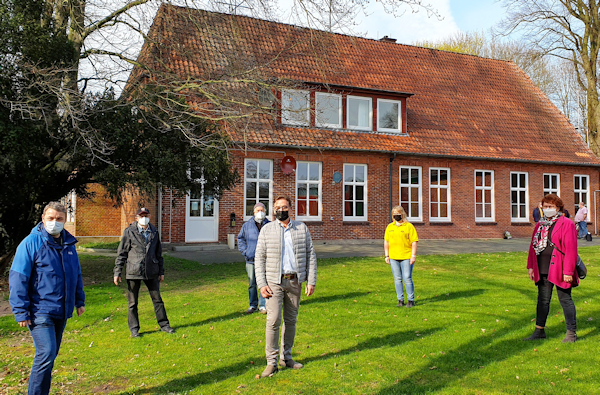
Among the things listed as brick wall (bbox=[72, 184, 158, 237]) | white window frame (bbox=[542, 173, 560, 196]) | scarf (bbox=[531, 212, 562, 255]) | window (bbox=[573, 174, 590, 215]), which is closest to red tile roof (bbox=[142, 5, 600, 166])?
white window frame (bbox=[542, 173, 560, 196])

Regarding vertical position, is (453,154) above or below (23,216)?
above

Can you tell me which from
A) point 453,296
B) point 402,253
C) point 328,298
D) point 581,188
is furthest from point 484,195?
point 402,253

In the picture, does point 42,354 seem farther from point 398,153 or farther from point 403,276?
point 398,153

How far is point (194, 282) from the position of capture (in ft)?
39.0

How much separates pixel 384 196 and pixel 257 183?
5.78 meters

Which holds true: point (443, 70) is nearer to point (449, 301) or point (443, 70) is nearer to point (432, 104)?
point (432, 104)

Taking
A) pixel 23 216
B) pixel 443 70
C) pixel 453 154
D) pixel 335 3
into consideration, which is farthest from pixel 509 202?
pixel 23 216

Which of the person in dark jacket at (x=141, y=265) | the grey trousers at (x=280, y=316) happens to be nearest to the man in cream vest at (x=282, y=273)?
the grey trousers at (x=280, y=316)

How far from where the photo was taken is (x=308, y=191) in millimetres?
21156

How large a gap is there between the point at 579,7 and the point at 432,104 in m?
11.5

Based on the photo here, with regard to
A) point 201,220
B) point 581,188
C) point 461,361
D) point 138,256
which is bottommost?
point 461,361

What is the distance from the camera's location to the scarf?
6.67 meters

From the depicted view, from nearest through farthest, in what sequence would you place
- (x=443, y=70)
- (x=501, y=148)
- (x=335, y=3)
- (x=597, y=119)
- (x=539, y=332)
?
(x=539, y=332) → (x=335, y=3) → (x=501, y=148) → (x=443, y=70) → (x=597, y=119)

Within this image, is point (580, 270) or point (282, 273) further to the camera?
point (580, 270)
